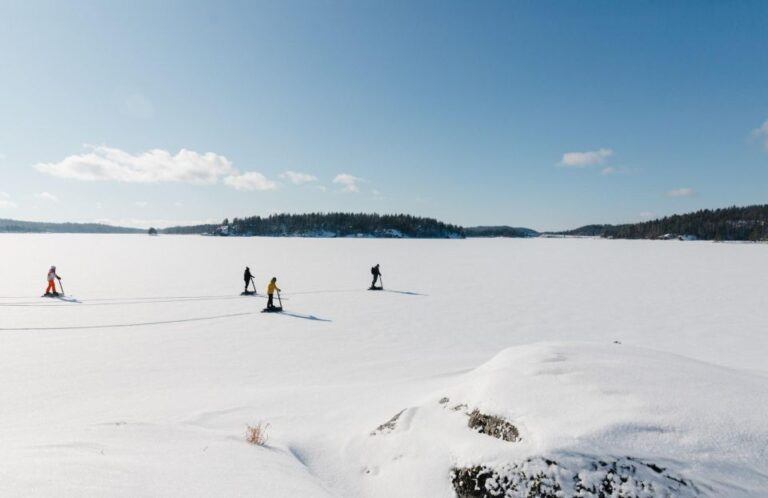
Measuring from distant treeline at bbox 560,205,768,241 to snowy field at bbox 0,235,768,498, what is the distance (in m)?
150

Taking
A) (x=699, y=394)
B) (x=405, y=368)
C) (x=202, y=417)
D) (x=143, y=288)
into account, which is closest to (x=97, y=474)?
(x=202, y=417)

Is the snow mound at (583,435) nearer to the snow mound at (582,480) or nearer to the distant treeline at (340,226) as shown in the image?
the snow mound at (582,480)

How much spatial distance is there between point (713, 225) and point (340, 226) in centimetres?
13303

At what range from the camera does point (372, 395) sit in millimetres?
6863

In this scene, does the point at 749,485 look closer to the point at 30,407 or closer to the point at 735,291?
the point at 30,407

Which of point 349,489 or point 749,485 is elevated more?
point 749,485

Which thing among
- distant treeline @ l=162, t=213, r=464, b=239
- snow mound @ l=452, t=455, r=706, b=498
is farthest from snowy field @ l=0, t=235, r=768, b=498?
distant treeline @ l=162, t=213, r=464, b=239

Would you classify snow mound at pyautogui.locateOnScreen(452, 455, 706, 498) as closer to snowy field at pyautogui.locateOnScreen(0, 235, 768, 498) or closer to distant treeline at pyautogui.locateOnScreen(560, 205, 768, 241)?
snowy field at pyautogui.locateOnScreen(0, 235, 768, 498)

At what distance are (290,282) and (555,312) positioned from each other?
1455 centimetres

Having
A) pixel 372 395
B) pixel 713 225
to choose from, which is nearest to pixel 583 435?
pixel 372 395

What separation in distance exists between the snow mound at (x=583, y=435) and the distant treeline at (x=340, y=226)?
465 ft

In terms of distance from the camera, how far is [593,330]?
12234 mm

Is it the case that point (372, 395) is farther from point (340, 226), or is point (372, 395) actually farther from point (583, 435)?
point (340, 226)

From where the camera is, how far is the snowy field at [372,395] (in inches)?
118
